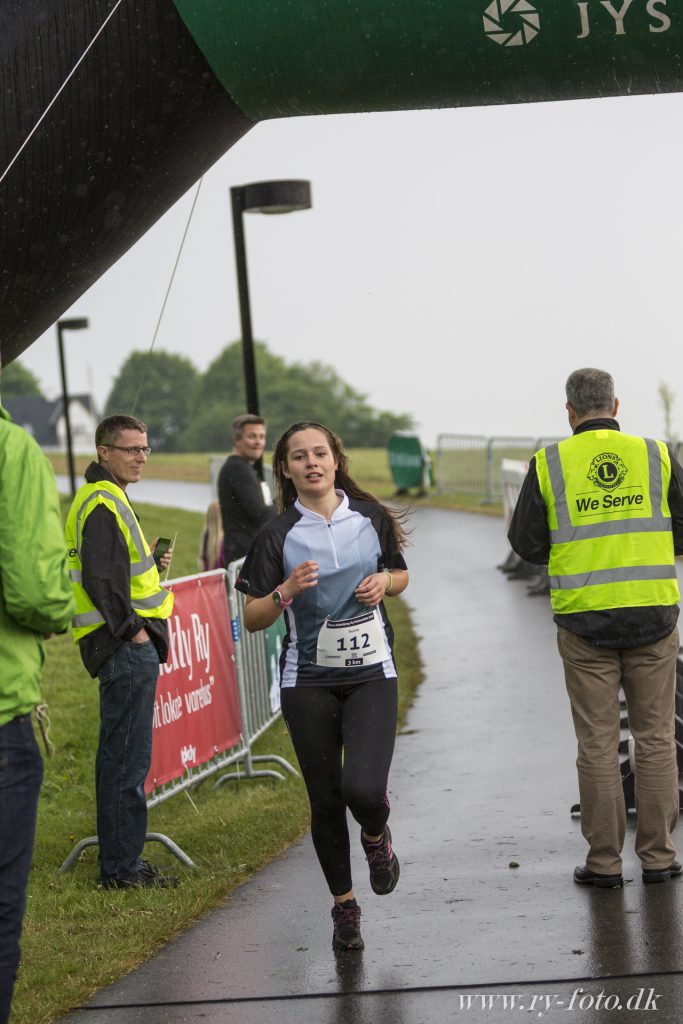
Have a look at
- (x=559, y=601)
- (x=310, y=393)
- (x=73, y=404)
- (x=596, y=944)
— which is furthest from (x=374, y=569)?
(x=73, y=404)

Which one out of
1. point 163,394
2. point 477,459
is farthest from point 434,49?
point 163,394

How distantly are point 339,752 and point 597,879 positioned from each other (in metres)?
1.32

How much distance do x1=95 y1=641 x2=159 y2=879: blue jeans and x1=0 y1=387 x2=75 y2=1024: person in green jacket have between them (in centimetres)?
234

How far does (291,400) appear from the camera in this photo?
4092 inches

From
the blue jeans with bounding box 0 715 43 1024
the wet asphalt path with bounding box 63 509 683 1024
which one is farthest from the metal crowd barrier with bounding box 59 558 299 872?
the blue jeans with bounding box 0 715 43 1024

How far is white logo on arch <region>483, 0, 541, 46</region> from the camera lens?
5031 millimetres

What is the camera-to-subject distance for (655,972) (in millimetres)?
4684

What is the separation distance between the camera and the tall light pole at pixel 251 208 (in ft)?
39.2

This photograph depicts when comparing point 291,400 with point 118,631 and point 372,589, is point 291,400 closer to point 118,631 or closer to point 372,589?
point 118,631

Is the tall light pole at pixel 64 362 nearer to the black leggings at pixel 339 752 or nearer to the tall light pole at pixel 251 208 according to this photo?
the tall light pole at pixel 251 208

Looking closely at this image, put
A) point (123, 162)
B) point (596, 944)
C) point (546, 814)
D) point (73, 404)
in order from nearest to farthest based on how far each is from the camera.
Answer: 1. point (596, 944)
2. point (123, 162)
3. point (546, 814)
4. point (73, 404)

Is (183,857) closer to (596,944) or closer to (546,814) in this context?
(546,814)

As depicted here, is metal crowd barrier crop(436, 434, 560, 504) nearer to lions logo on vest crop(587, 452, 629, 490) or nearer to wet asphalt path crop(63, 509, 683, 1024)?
wet asphalt path crop(63, 509, 683, 1024)

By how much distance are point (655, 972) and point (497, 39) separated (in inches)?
127
